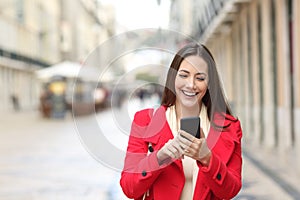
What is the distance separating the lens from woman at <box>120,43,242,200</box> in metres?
1.83

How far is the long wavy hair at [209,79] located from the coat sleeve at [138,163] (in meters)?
0.11

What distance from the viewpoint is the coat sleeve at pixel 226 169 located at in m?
1.81

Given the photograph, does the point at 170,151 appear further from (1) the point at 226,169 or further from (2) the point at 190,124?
(1) the point at 226,169

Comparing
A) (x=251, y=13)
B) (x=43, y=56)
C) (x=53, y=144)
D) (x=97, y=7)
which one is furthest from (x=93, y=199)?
(x=97, y=7)

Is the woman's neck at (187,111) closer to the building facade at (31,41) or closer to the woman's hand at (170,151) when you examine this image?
the woman's hand at (170,151)

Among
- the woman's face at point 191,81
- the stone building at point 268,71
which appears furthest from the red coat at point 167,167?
the stone building at point 268,71

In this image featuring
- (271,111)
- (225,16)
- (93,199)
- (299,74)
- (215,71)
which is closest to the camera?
(215,71)

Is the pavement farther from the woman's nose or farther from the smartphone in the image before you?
the smartphone

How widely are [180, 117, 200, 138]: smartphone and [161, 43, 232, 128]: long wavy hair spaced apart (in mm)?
231

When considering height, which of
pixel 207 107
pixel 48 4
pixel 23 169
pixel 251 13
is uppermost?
pixel 48 4

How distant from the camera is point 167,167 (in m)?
1.87

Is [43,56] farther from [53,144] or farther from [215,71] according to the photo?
[215,71]

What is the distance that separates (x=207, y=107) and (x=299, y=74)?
9.32 meters

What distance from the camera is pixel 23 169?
9.53 meters
